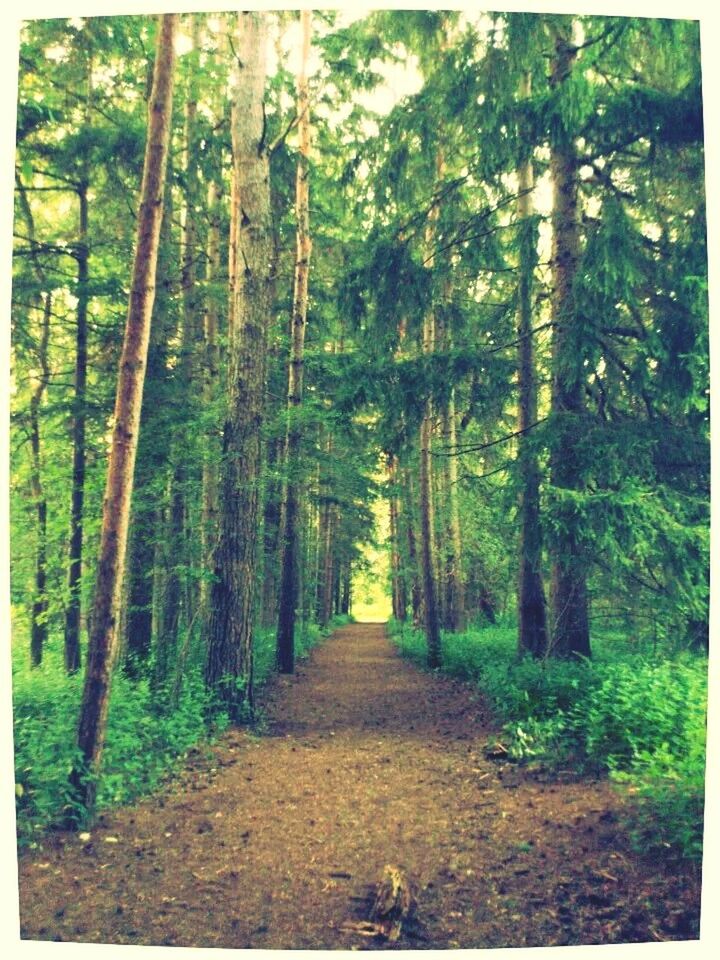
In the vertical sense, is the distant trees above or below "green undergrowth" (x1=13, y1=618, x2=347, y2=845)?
above

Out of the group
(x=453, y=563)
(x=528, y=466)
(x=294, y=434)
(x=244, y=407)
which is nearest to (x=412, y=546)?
(x=453, y=563)

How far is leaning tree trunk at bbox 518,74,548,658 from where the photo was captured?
494cm

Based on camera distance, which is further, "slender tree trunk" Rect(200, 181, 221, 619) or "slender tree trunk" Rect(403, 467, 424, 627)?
"slender tree trunk" Rect(403, 467, 424, 627)

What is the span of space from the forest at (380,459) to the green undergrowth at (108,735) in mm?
24

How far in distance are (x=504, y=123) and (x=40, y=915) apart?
6.38 meters

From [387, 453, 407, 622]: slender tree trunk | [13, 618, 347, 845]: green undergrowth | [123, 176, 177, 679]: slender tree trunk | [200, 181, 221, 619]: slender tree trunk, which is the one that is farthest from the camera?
[387, 453, 407, 622]: slender tree trunk

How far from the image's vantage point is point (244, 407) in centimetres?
643

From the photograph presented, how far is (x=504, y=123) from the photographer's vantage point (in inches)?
194

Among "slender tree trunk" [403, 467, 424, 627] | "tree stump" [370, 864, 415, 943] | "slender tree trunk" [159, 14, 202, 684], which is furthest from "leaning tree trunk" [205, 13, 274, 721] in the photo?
"slender tree trunk" [403, 467, 424, 627]

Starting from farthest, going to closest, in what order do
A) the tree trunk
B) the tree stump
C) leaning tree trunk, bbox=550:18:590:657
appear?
the tree trunk, leaning tree trunk, bbox=550:18:590:657, the tree stump

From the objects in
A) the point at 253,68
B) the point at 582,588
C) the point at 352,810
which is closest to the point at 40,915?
the point at 352,810

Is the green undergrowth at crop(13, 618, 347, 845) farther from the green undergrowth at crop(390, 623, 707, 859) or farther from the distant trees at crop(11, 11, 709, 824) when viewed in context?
the green undergrowth at crop(390, 623, 707, 859)

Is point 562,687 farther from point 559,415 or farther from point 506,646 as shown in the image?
point 506,646

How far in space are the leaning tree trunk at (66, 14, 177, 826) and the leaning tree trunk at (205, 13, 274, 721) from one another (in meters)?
2.15
